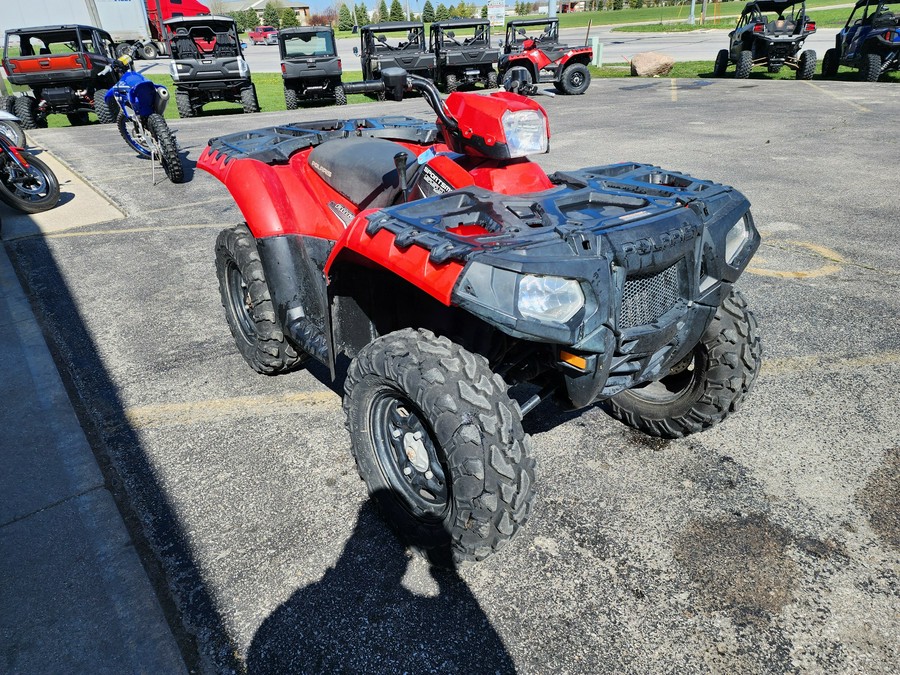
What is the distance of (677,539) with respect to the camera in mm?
2430

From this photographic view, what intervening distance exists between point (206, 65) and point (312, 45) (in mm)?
4202

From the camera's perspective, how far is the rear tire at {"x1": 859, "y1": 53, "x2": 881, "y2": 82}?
49.5 ft

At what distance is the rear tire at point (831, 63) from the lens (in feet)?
53.9

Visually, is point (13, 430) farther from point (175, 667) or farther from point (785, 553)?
point (785, 553)

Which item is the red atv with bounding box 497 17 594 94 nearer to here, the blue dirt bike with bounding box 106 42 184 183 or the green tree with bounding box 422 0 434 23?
the blue dirt bike with bounding box 106 42 184 183

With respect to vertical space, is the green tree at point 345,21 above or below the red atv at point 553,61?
above

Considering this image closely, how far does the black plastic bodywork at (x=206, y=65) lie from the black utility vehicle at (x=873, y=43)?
601 inches

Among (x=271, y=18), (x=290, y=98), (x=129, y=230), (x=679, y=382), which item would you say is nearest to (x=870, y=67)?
(x=290, y=98)

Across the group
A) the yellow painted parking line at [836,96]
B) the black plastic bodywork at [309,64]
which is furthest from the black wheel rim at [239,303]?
the black plastic bodywork at [309,64]

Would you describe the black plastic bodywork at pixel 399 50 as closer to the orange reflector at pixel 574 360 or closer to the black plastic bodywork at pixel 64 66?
the black plastic bodywork at pixel 64 66

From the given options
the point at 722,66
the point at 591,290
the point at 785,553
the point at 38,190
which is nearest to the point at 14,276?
the point at 38,190

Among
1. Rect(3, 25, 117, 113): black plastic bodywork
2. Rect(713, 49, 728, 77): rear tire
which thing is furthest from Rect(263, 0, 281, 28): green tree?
Rect(713, 49, 728, 77): rear tire

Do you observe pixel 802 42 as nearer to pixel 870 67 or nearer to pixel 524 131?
pixel 870 67

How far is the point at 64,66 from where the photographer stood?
13.5 meters
